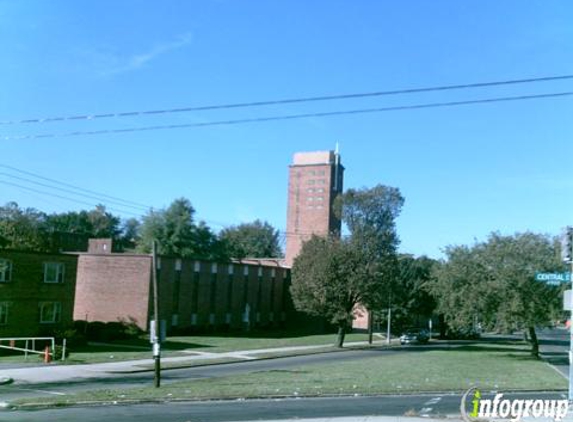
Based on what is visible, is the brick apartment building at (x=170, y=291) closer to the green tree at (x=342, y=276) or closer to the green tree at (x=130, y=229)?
the green tree at (x=342, y=276)

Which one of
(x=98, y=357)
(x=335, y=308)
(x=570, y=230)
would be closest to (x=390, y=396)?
(x=570, y=230)

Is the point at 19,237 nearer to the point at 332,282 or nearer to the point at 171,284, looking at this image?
the point at 171,284

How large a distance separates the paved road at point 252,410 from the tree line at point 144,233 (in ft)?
166

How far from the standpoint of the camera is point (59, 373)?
2939 cm

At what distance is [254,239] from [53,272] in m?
90.0

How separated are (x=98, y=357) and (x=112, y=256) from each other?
21.5m

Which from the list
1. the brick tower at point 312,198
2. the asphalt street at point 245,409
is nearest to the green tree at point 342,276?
the brick tower at point 312,198

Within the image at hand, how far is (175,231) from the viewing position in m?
93.9

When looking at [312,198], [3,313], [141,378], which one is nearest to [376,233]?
[312,198]

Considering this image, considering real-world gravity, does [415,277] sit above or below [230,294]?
above

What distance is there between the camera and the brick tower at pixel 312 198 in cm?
8256

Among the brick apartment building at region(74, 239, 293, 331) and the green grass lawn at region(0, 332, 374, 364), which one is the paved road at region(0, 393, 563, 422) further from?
the brick apartment building at region(74, 239, 293, 331)

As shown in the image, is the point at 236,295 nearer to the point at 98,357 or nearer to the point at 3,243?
the point at 3,243

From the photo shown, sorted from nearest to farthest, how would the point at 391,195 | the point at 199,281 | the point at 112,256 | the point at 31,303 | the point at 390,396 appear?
the point at 390,396 → the point at 31,303 → the point at 112,256 → the point at 199,281 → the point at 391,195
